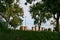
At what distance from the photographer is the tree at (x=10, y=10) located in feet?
129

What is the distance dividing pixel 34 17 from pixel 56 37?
93.0 ft

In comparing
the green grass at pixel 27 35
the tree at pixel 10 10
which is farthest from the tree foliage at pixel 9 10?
the green grass at pixel 27 35

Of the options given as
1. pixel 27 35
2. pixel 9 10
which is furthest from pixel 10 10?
pixel 27 35

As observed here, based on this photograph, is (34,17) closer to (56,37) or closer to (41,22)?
(41,22)

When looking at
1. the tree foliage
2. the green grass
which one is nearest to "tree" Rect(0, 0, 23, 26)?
the tree foliage

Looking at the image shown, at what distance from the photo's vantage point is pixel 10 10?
4125 centimetres

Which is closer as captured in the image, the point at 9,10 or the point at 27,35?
the point at 27,35

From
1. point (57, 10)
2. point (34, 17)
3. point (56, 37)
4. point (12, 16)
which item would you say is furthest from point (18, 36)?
point (34, 17)

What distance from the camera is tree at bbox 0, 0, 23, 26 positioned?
39.3 meters

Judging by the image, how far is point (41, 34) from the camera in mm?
17984

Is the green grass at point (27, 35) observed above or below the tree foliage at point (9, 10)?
below

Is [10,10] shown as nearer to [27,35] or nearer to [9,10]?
[9,10]

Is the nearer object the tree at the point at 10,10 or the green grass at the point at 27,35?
the green grass at the point at 27,35

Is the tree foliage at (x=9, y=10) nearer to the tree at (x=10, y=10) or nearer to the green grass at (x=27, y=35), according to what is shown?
the tree at (x=10, y=10)
